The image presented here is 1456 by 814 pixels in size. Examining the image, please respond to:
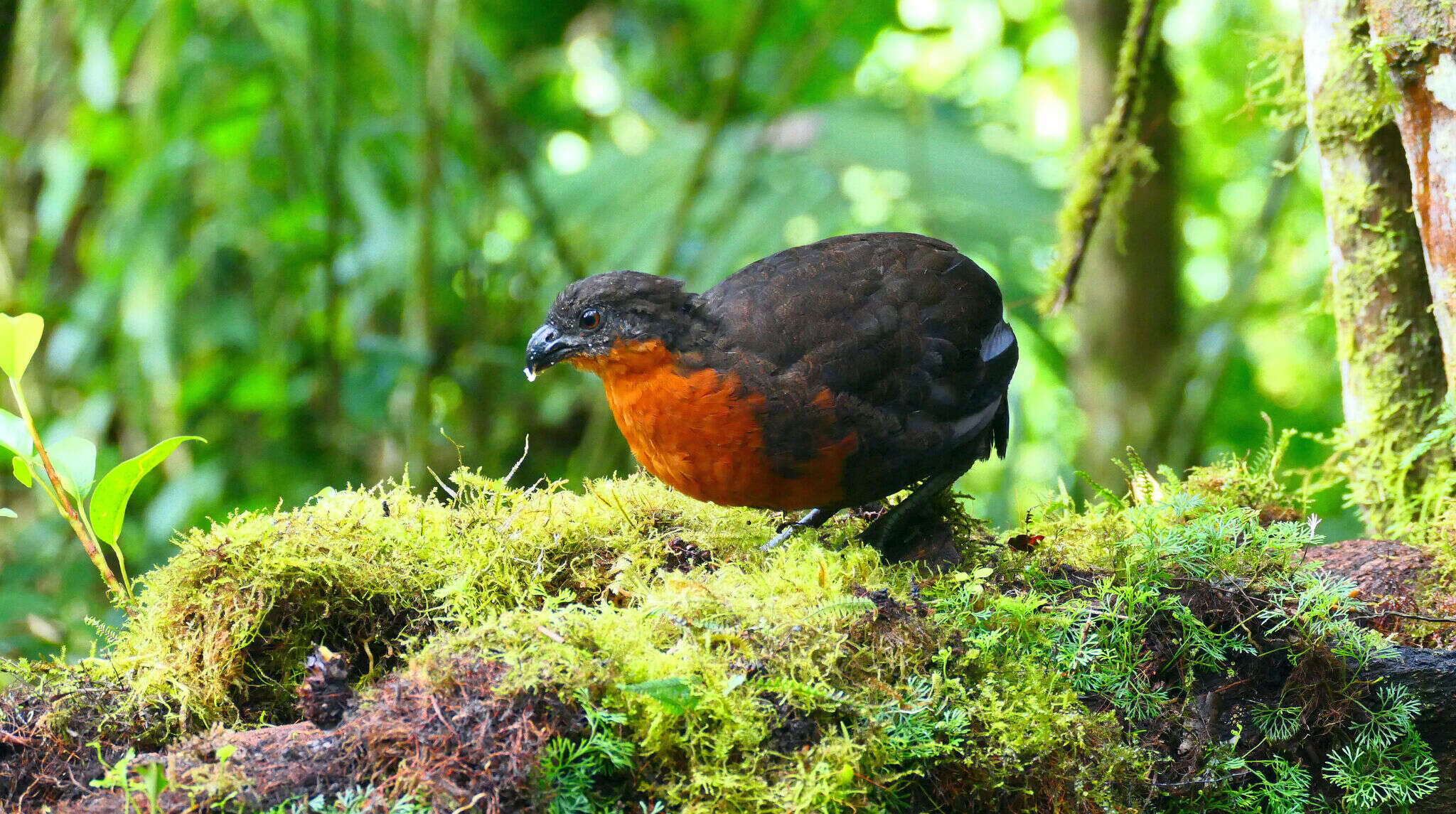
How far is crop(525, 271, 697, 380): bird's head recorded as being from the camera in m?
2.61

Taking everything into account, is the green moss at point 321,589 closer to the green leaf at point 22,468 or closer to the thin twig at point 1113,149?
the green leaf at point 22,468

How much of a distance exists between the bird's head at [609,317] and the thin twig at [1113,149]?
5.19 feet

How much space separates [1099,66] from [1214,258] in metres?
4.65

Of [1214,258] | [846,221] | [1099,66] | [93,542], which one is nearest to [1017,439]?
[846,221]

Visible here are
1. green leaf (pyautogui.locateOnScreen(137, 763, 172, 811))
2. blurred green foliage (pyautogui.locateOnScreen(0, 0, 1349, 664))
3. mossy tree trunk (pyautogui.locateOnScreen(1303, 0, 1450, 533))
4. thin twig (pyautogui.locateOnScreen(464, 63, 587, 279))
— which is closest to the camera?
green leaf (pyautogui.locateOnScreen(137, 763, 172, 811))

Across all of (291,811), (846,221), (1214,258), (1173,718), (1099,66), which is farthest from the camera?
(1214,258)

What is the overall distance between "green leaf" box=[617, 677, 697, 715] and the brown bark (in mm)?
2168

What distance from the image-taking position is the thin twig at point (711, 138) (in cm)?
436

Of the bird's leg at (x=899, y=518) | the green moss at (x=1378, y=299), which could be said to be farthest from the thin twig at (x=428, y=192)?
the green moss at (x=1378, y=299)

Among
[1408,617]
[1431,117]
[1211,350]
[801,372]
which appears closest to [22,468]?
[801,372]

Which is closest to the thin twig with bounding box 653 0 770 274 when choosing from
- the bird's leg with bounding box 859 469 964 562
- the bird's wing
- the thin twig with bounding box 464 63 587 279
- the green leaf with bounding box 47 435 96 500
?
the thin twig with bounding box 464 63 587 279

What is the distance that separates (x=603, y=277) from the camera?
2686 mm

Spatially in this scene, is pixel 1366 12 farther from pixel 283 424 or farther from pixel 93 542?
pixel 283 424

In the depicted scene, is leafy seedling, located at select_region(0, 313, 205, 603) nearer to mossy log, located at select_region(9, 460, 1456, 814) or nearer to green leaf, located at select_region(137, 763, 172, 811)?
mossy log, located at select_region(9, 460, 1456, 814)
